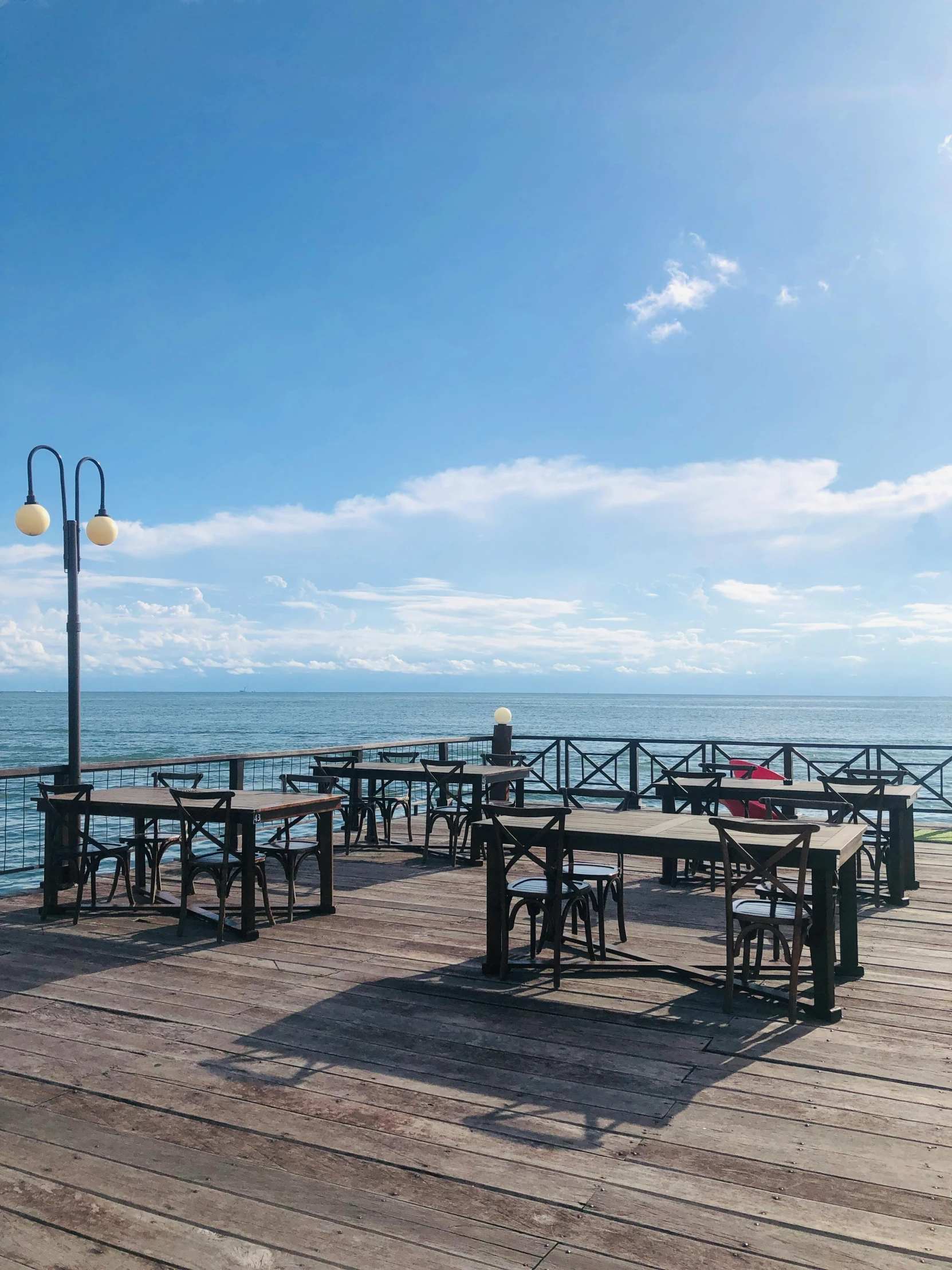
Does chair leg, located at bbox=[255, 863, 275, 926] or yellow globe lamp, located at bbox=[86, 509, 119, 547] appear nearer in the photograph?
chair leg, located at bbox=[255, 863, 275, 926]

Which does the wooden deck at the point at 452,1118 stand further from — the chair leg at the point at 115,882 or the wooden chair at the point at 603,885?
the chair leg at the point at 115,882

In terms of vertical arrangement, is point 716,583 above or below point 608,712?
above

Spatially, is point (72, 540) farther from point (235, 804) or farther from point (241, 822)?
point (241, 822)

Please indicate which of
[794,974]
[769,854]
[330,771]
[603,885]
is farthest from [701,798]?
[330,771]

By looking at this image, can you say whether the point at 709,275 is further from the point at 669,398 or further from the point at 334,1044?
the point at 334,1044

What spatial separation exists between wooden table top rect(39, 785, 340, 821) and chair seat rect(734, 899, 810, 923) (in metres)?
2.65

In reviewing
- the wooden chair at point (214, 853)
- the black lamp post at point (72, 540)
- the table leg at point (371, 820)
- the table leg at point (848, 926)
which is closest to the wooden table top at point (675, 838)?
the table leg at point (848, 926)

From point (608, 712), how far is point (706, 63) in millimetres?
75568

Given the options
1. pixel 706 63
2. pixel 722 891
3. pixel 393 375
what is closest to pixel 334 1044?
pixel 722 891

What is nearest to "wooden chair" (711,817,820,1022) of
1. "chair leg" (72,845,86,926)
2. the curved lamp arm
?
→ "chair leg" (72,845,86,926)

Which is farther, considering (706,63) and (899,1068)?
(706,63)

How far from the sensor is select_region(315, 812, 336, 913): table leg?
558 centimetres

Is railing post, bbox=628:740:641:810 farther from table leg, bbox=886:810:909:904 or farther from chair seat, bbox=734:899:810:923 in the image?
chair seat, bbox=734:899:810:923

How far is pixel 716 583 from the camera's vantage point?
8444 cm
